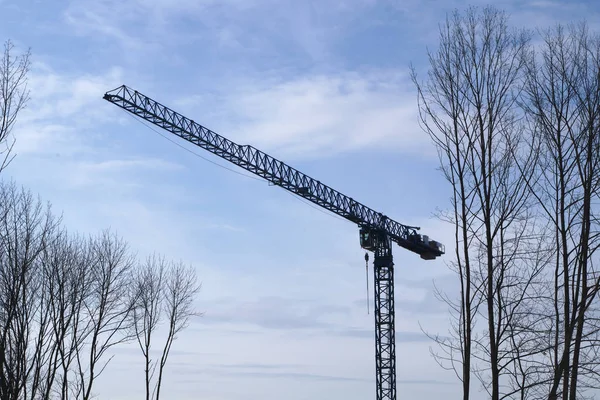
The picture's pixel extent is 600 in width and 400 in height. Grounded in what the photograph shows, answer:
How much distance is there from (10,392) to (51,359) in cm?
787

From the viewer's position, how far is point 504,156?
18.4 meters

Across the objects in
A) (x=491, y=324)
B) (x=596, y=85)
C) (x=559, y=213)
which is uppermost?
(x=596, y=85)

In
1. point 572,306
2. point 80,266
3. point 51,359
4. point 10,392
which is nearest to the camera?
point 572,306

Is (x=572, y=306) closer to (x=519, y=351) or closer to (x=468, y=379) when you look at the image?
(x=519, y=351)

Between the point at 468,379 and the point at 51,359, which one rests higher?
the point at 51,359

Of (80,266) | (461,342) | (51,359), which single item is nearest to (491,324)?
(461,342)

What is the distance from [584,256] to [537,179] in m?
2.28

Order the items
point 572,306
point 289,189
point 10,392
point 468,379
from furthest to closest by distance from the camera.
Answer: point 289,189, point 10,392, point 572,306, point 468,379

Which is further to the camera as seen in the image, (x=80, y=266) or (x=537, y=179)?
(x=80, y=266)

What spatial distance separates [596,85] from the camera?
18.9 meters

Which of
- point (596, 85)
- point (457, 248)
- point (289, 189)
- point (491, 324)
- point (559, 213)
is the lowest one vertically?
point (491, 324)

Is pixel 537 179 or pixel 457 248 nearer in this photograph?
pixel 457 248

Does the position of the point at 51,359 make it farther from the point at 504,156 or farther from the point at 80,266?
the point at 504,156

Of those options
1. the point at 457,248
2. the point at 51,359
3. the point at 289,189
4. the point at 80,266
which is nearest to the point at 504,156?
the point at 457,248
